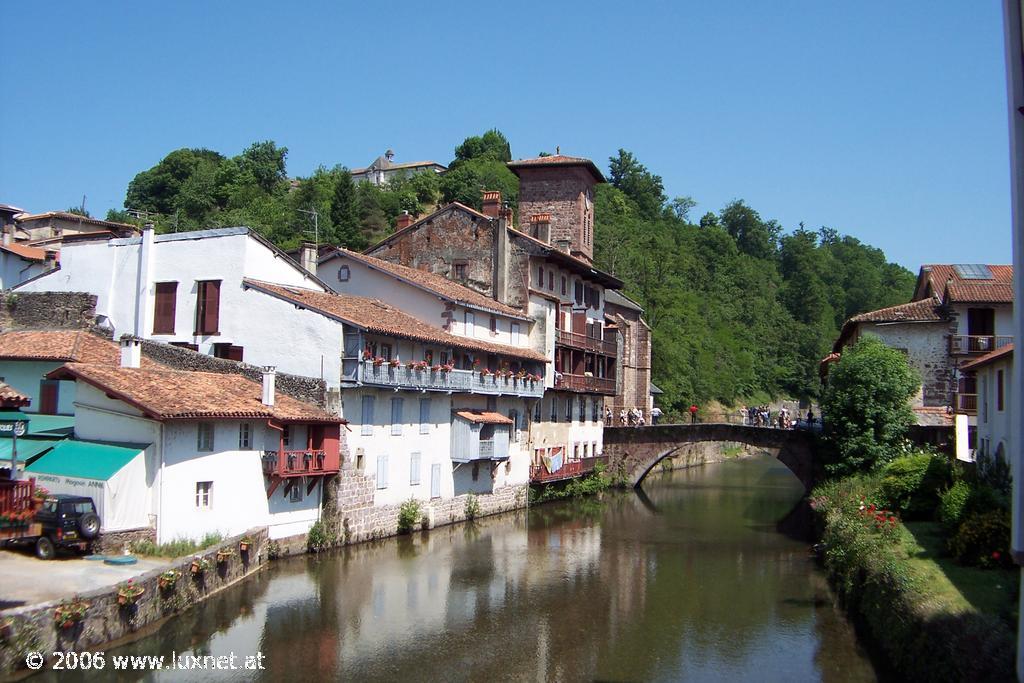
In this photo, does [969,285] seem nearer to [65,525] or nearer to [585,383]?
[585,383]

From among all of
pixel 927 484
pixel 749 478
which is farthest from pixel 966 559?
pixel 749 478

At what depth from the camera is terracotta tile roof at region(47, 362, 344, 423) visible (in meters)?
24.6

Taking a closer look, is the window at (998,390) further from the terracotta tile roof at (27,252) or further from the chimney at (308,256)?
the terracotta tile roof at (27,252)

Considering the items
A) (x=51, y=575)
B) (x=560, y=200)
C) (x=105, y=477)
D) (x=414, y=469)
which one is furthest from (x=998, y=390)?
(x=560, y=200)

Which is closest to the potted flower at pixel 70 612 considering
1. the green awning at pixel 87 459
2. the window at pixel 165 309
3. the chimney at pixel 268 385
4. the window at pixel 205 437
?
the green awning at pixel 87 459

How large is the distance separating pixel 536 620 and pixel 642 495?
30.0 m

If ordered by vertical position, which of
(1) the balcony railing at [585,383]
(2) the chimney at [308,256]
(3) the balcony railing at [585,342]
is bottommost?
(1) the balcony railing at [585,383]

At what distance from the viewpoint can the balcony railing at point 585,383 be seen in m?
47.3

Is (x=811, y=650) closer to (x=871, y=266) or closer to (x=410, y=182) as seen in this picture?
(x=410, y=182)

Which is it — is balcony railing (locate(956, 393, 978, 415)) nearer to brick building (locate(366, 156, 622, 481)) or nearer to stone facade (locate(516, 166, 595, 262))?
brick building (locate(366, 156, 622, 481))

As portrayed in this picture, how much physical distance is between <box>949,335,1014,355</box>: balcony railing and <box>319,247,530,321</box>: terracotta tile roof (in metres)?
20.5

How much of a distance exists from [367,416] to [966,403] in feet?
85.7

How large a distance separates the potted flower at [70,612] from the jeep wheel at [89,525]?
465 cm

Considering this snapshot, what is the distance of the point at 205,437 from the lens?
85.3 ft
